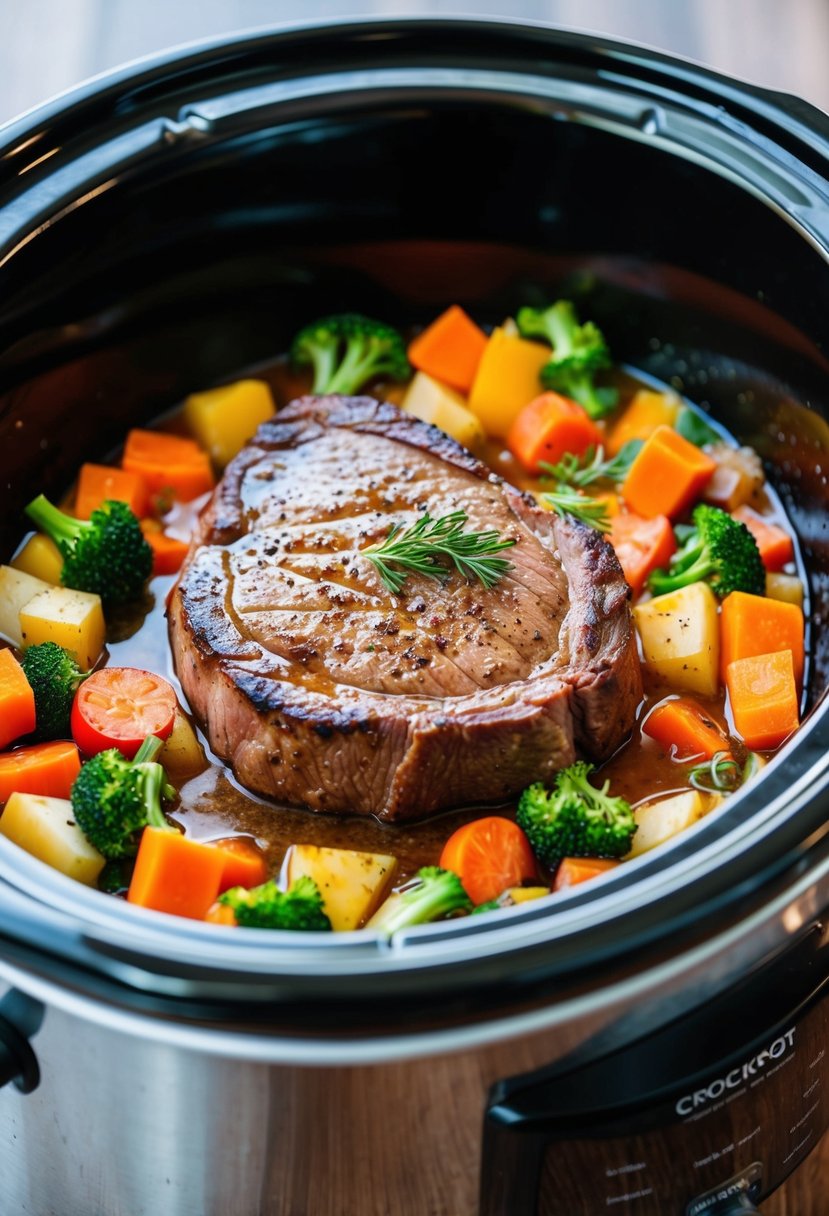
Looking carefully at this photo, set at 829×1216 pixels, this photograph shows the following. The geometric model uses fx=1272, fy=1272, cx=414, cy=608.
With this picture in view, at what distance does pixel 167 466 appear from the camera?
10.5ft

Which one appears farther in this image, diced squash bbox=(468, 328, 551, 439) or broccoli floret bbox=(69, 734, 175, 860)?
diced squash bbox=(468, 328, 551, 439)

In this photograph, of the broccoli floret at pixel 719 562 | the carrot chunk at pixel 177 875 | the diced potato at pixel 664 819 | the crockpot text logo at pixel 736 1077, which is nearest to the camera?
the crockpot text logo at pixel 736 1077

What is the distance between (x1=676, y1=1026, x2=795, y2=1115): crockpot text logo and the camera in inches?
73.6

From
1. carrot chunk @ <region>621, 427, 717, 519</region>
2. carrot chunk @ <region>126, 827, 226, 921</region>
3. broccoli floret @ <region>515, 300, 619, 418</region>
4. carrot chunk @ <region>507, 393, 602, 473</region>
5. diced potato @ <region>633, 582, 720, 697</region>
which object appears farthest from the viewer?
broccoli floret @ <region>515, 300, 619, 418</region>

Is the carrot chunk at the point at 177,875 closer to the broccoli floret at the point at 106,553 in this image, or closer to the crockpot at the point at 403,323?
the crockpot at the point at 403,323

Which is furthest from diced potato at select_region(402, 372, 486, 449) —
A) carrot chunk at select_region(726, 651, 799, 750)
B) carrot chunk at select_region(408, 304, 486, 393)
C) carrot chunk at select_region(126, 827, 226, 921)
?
carrot chunk at select_region(126, 827, 226, 921)

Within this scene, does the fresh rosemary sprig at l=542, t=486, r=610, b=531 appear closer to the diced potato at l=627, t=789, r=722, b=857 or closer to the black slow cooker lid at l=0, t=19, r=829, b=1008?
the black slow cooker lid at l=0, t=19, r=829, b=1008

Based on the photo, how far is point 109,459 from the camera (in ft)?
10.8

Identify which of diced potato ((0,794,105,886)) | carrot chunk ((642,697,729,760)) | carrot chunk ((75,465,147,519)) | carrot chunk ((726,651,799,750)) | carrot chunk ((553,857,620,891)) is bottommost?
diced potato ((0,794,105,886))

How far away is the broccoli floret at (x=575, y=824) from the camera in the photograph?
2318mm

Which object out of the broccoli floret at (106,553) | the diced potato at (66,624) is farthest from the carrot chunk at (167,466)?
the diced potato at (66,624)

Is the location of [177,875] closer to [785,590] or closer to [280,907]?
[280,907]

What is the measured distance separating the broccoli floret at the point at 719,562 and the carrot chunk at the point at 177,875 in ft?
4.15

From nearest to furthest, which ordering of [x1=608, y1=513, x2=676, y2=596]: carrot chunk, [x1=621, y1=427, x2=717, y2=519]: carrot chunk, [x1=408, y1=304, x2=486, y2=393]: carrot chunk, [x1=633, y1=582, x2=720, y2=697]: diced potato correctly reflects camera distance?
[x1=633, y1=582, x2=720, y2=697]: diced potato, [x1=608, y1=513, x2=676, y2=596]: carrot chunk, [x1=621, y1=427, x2=717, y2=519]: carrot chunk, [x1=408, y1=304, x2=486, y2=393]: carrot chunk
